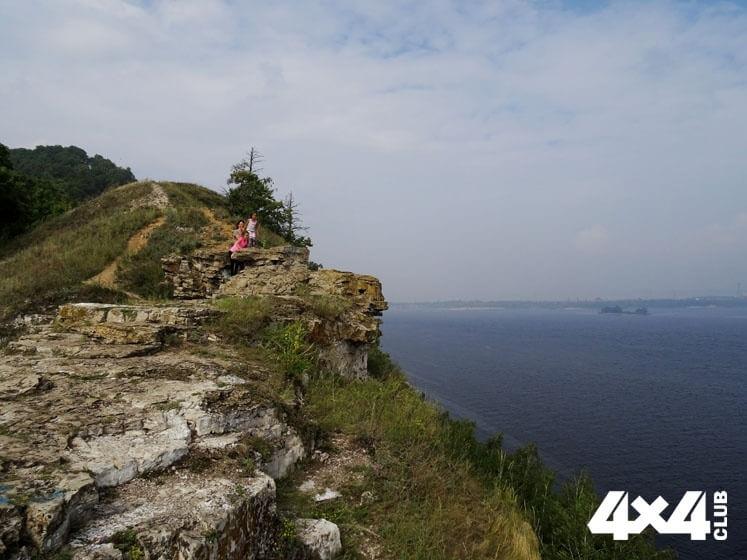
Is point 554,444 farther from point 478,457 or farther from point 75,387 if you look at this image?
point 75,387

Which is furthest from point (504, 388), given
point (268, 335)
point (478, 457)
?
point (268, 335)

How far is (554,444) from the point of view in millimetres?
26172

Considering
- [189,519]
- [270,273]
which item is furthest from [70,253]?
[189,519]

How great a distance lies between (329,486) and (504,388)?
129ft

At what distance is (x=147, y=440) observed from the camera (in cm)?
507

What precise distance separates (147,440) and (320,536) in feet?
7.68

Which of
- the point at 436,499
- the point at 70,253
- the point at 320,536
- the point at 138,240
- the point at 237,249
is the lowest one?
the point at 436,499

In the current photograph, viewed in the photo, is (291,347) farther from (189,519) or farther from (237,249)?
(237,249)

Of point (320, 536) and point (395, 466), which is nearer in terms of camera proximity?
point (320, 536)

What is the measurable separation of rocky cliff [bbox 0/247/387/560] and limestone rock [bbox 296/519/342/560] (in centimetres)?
1

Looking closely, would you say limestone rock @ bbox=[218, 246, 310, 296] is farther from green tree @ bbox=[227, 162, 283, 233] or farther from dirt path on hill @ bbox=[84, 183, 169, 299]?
green tree @ bbox=[227, 162, 283, 233]

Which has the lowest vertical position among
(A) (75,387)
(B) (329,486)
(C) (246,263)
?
(B) (329,486)

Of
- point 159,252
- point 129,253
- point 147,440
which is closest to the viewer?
point 147,440

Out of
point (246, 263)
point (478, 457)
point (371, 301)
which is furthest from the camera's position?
point (246, 263)
